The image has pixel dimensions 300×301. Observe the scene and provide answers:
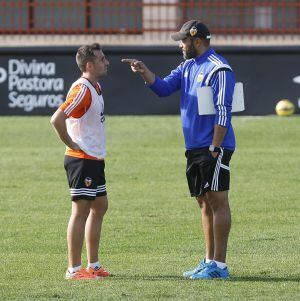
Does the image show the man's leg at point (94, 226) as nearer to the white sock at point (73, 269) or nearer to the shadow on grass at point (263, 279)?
the white sock at point (73, 269)

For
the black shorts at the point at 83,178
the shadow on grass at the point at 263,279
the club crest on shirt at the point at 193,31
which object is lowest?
the shadow on grass at the point at 263,279

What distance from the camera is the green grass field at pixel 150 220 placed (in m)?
7.99

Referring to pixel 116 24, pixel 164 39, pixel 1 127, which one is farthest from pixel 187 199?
pixel 116 24

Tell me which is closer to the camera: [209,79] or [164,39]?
[209,79]

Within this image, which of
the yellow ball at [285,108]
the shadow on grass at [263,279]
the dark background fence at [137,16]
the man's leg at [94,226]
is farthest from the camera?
the dark background fence at [137,16]

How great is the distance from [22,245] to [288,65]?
12764 millimetres

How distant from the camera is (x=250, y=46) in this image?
72.6 ft

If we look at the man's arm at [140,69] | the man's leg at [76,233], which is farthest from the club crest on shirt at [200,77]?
the man's leg at [76,233]

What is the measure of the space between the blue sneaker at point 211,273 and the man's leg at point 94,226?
79cm

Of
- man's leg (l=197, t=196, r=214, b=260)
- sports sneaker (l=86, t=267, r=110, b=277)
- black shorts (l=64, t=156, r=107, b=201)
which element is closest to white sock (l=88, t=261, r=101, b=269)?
sports sneaker (l=86, t=267, r=110, b=277)

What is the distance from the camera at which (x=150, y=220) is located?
11.3 metres

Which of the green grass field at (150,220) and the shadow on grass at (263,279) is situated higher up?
the green grass field at (150,220)

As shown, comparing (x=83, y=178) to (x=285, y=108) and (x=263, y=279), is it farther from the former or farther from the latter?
(x=285, y=108)

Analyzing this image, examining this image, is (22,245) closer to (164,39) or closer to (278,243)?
(278,243)
